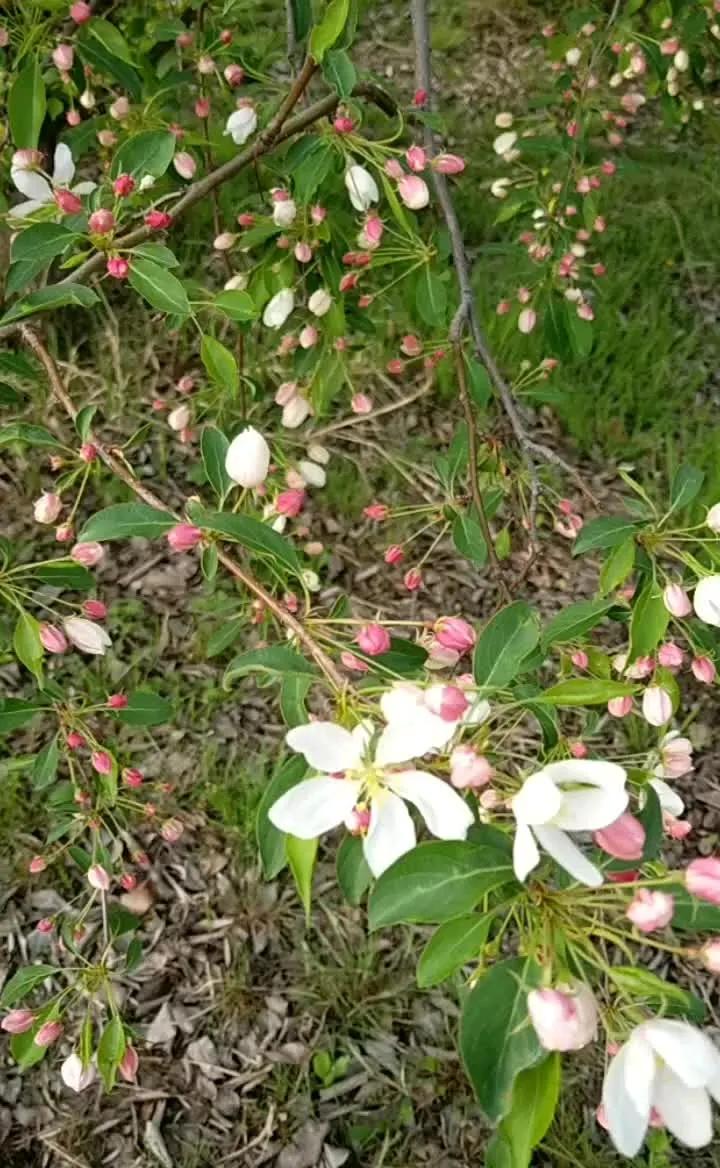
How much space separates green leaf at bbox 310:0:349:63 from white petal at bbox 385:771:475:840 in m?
0.85

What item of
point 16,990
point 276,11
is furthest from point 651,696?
point 276,11

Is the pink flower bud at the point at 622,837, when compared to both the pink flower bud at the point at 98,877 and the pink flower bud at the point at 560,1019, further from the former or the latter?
the pink flower bud at the point at 98,877

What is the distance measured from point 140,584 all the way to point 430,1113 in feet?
4.04

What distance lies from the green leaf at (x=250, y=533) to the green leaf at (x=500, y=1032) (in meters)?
0.38

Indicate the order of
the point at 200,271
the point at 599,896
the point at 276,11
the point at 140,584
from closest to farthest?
the point at 599,896 → the point at 140,584 → the point at 200,271 → the point at 276,11

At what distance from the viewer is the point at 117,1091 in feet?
5.66

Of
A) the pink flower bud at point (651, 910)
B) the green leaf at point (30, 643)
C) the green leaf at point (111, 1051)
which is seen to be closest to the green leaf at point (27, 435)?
the green leaf at point (30, 643)

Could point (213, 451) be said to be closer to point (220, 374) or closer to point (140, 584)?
point (220, 374)

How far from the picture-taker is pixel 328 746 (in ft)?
2.36

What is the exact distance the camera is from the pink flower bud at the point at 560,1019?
0.59 m

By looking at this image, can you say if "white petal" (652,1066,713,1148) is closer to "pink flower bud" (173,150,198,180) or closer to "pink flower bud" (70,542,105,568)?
"pink flower bud" (70,542,105,568)

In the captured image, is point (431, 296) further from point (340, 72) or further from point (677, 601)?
point (677, 601)

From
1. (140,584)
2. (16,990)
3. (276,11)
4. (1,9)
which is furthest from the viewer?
(276,11)

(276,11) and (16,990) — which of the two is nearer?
(16,990)
